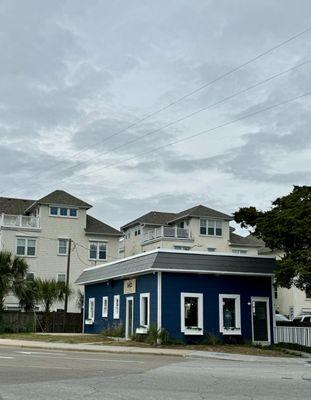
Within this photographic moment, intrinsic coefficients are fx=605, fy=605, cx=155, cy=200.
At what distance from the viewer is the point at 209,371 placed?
16.6m

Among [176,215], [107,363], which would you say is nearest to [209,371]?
[107,363]

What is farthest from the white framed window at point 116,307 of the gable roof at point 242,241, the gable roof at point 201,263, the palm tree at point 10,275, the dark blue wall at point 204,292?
the gable roof at point 242,241

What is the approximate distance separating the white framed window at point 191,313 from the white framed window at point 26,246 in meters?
30.5

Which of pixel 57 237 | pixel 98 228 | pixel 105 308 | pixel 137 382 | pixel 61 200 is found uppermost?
pixel 61 200

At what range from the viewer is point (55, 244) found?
58531mm

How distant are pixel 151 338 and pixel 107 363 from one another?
1072 centimetres

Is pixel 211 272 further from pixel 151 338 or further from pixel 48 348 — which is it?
pixel 48 348

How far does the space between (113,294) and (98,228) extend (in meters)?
25.4

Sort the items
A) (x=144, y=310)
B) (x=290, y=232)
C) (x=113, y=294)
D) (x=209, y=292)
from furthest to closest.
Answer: (x=113, y=294) → (x=144, y=310) → (x=209, y=292) → (x=290, y=232)

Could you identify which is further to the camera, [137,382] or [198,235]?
[198,235]

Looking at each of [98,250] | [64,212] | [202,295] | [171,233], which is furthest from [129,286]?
[171,233]

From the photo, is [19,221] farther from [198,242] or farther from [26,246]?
[198,242]

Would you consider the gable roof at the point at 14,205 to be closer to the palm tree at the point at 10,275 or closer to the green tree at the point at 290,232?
the palm tree at the point at 10,275

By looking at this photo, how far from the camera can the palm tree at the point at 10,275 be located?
39750 millimetres
